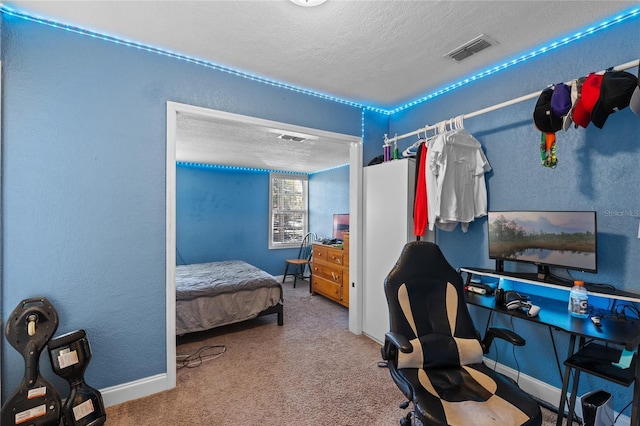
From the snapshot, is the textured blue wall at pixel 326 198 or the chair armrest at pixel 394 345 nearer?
the chair armrest at pixel 394 345

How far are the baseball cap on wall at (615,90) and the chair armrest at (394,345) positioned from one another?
1.67m

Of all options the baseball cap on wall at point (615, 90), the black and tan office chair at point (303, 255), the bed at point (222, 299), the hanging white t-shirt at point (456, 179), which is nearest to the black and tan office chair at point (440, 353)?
the hanging white t-shirt at point (456, 179)

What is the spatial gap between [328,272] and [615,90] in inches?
144

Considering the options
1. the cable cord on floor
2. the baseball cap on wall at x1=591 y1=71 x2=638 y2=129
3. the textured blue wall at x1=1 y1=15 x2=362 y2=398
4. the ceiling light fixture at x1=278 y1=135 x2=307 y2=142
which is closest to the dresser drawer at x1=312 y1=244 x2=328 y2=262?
the ceiling light fixture at x1=278 y1=135 x2=307 y2=142

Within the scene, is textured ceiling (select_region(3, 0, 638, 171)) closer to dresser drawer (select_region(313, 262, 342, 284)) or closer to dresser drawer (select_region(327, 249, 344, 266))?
dresser drawer (select_region(327, 249, 344, 266))

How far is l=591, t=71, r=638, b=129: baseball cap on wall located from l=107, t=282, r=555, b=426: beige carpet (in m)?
1.95

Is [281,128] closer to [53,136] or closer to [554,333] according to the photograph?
[53,136]

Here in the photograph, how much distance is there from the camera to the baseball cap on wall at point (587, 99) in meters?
1.59

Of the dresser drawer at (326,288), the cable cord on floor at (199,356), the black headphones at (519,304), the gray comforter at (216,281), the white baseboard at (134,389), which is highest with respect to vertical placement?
the black headphones at (519,304)

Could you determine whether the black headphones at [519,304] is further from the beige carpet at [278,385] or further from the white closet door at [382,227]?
the white closet door at [382,227]

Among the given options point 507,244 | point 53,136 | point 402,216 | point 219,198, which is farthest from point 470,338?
point 219,198

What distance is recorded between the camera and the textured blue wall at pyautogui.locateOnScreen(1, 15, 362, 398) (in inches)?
69.6

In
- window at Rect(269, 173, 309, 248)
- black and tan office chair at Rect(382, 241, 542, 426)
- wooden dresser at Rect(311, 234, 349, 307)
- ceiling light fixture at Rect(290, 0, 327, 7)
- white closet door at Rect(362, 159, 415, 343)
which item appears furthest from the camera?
window at Rect(269, 173, 309, 248)

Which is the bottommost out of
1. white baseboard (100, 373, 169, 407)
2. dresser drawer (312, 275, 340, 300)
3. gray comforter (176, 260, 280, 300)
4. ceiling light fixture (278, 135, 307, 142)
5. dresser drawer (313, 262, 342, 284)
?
white baseboard (100, 373, 169, 407)
